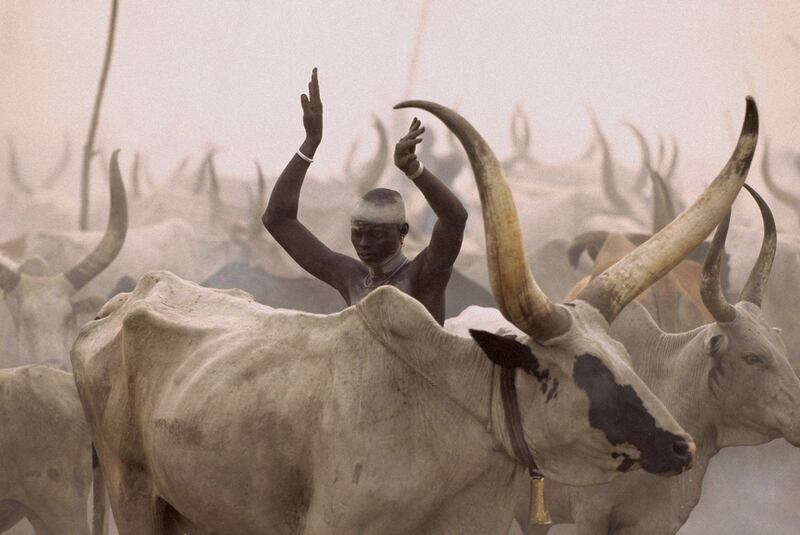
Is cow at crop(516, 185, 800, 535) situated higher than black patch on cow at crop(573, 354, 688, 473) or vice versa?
black patch on cow at crop(573, 354, 688, 473)

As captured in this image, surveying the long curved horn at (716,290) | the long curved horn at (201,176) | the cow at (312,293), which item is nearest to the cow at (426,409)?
the long curved horn at (716,290)

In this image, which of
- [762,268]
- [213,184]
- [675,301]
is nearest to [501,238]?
[762,268]

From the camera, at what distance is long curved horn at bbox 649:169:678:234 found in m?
9.46

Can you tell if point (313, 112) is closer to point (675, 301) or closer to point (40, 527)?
point (40, 527)

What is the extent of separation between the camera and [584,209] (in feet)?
36.9

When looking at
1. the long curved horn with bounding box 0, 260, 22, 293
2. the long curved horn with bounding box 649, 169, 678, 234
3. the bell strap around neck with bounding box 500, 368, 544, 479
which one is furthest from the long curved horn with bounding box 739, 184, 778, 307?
the long curved horn with bounding box 0, 260, 22, 293

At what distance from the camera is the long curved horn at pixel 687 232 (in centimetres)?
294

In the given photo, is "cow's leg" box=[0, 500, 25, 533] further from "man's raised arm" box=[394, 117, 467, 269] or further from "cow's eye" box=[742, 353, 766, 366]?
"man's raised arm" box=[394, 117, 467, 269]

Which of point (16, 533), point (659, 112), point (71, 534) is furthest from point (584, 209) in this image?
point (71, 534)

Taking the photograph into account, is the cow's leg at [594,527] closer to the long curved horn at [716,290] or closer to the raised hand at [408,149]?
the long curved horn at [716,290]

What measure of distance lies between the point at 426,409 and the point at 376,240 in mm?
566

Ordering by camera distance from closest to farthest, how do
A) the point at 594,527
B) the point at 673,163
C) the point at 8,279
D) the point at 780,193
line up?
the point at 594,527 → the point at 8,279 → the point at 780,193 → the point at 673,163

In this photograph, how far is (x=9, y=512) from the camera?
6.20 metres

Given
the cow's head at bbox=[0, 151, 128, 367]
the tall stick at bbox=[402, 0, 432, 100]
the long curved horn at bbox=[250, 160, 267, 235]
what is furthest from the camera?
the tall stick at bbox=[402, 0, 432, 100]
